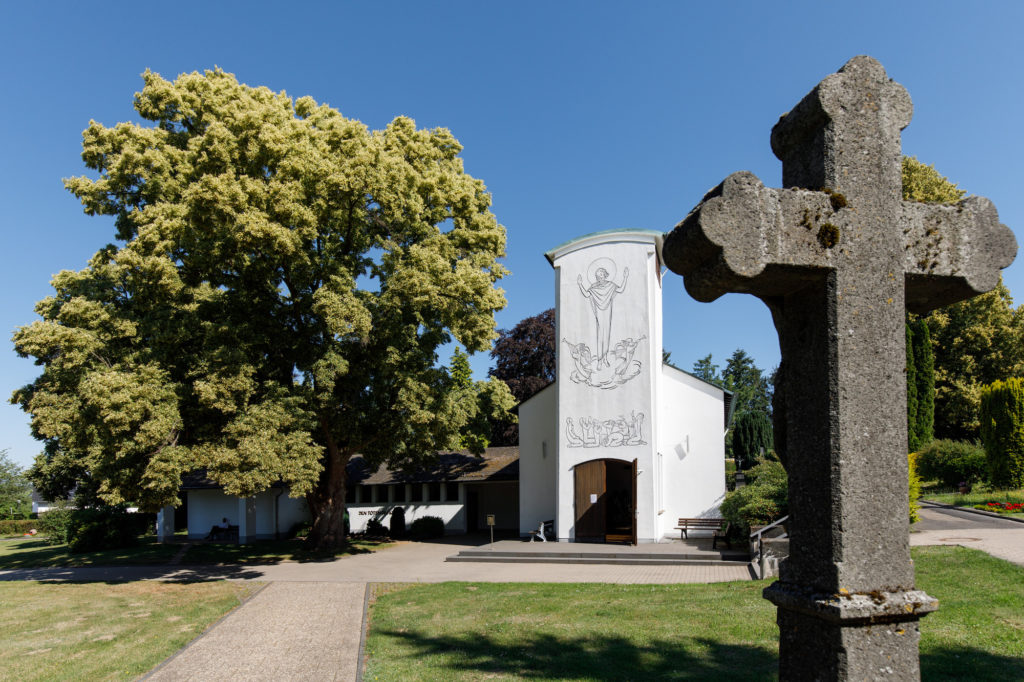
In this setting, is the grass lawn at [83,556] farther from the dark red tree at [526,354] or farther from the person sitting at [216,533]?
the dark red tree at [526,354]

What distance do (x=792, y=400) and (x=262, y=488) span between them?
16883mm

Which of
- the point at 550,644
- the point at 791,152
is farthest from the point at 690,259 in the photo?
the point at 550,644

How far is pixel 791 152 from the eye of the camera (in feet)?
11.3

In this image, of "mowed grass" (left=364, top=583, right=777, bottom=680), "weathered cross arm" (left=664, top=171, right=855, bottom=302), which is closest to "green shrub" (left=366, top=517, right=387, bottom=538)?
"mowed grass" (left=364, top=583, right=777, bottom=680)

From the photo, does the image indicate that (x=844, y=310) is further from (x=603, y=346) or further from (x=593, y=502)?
(x=593, y=502)

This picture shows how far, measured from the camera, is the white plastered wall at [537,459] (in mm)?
25047

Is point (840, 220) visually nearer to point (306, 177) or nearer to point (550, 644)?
point (550, 644)

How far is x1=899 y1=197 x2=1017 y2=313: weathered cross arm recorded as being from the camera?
3.20 meters

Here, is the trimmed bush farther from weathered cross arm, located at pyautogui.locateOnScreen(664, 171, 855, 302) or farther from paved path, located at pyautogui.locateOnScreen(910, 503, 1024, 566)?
weathered cross arm, located at pyautogui.locateOnScreen(664, 171, 855, 302)

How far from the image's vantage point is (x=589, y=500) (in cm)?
2233

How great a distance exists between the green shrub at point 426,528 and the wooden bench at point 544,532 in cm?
677

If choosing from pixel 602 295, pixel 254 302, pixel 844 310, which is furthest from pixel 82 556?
pixel 844 310

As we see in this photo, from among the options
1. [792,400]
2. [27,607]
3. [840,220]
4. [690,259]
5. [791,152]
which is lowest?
[27,607]

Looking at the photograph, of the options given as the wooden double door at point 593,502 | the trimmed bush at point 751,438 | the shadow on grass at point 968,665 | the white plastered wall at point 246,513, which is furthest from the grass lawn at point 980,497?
the trimmed bush at point 751,438
